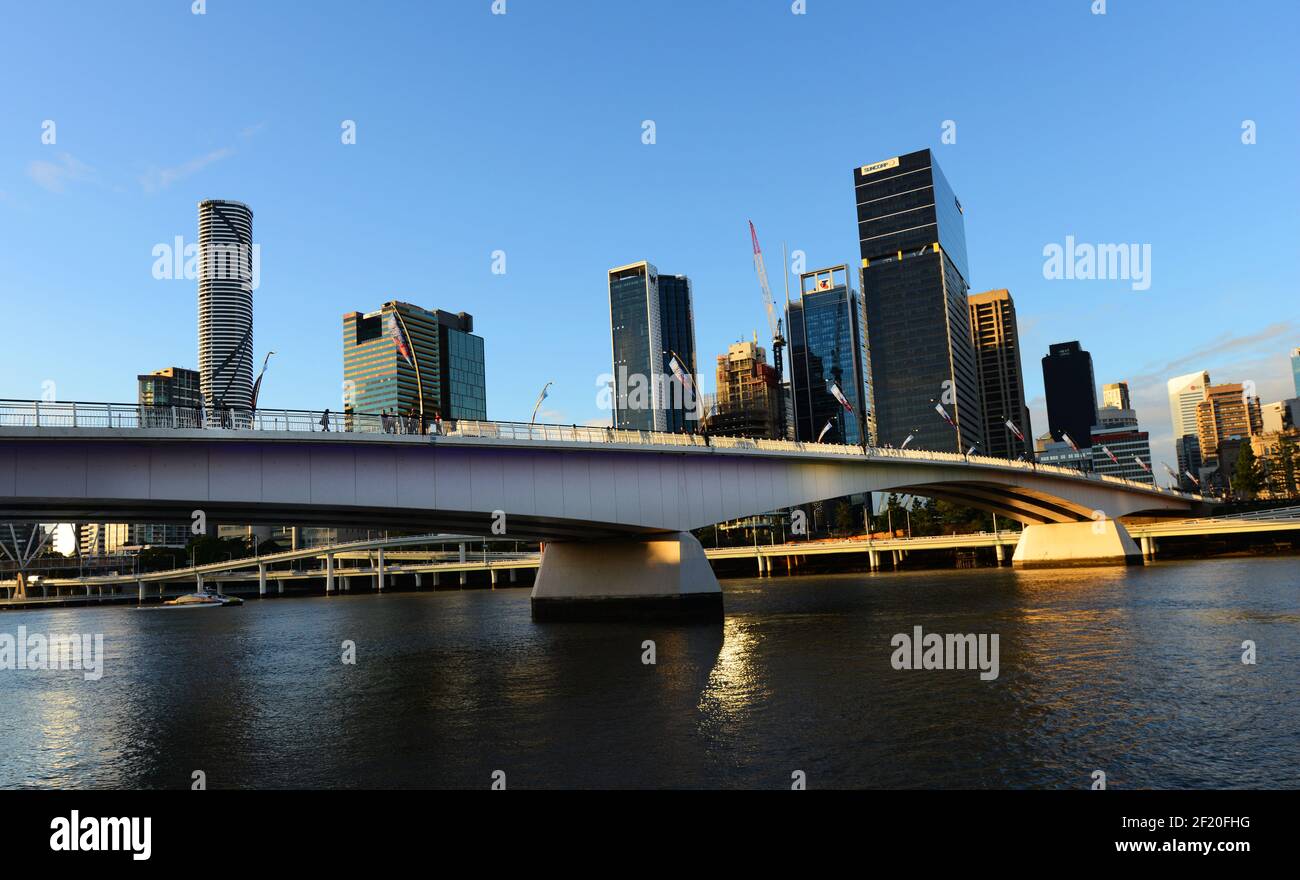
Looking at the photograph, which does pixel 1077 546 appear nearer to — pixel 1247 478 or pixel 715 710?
pixel 1247 478

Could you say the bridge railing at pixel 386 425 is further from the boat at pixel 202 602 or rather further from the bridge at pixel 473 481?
the boat at pixel 202 602

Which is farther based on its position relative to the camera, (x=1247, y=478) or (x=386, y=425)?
(x=1247, y=478)

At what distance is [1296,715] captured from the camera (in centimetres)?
2053

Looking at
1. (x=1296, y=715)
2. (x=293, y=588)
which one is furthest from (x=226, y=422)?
(x=293, y=588)

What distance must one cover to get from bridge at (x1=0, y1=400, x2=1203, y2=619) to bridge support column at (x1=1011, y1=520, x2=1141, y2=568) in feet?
122

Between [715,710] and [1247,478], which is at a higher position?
[1247,478]

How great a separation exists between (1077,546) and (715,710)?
280 feet

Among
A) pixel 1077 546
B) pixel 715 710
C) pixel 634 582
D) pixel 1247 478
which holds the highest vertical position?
pixel 1247 478

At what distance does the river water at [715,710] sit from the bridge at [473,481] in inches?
246

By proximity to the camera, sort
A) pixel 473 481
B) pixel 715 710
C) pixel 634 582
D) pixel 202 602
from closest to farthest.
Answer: pixel 715 710, pixel 473 481, pixel 634 582, pixel 202 602

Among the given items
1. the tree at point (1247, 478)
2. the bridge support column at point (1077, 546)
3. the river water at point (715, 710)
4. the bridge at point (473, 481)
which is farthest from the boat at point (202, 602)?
the tree at point (1247, 478)

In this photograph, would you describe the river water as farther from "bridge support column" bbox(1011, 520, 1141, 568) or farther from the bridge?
"bridge support column" bbox(1011, 520, 1141, 568)

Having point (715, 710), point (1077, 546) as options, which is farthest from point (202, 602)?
point (715, 710)

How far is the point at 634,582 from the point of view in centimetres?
5172
